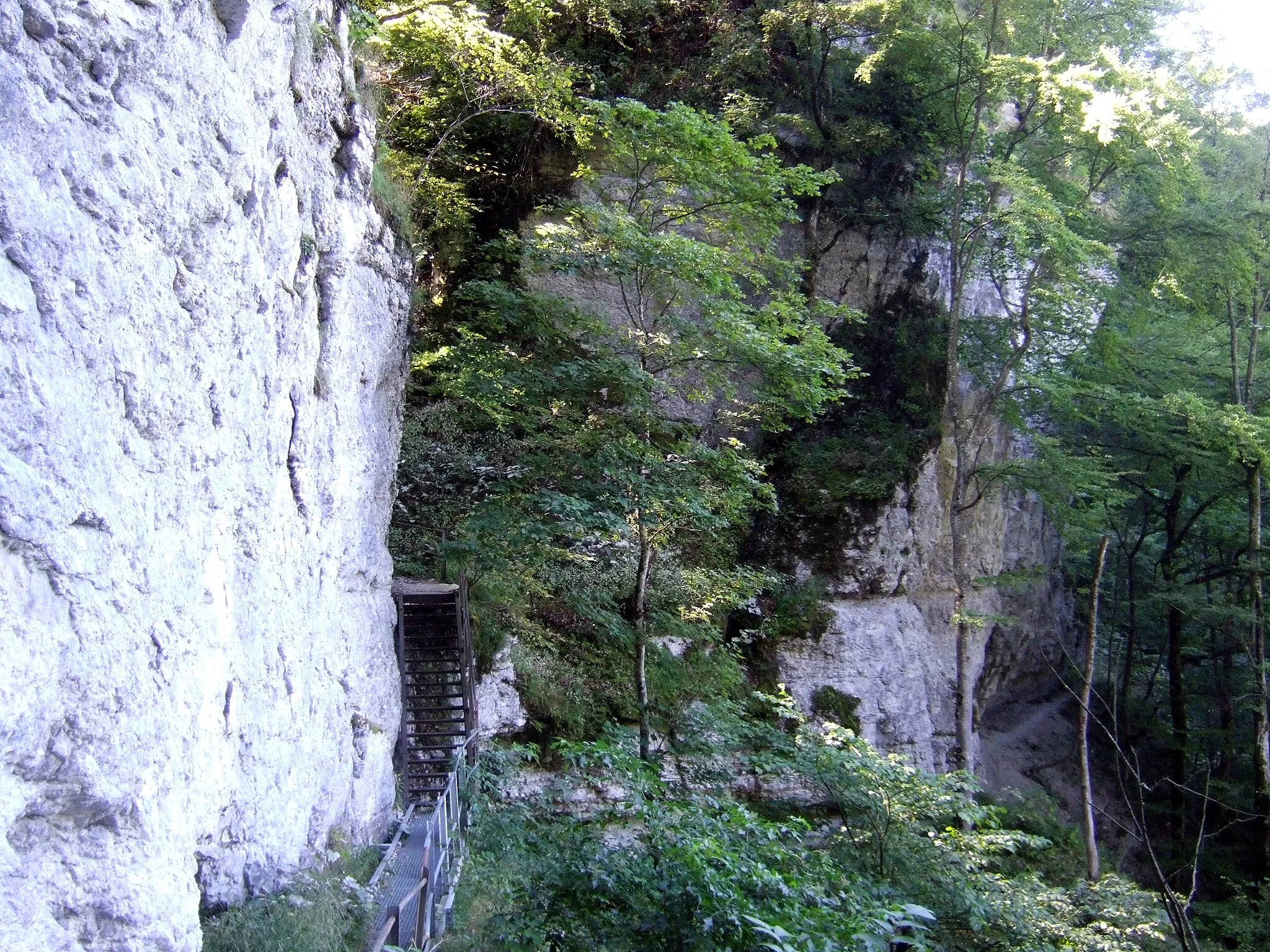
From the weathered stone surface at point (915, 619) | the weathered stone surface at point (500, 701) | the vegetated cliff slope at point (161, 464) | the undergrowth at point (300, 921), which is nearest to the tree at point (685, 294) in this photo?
the weathered stone surface at point (500, 701)

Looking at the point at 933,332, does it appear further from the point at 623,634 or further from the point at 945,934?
the point at 945,934

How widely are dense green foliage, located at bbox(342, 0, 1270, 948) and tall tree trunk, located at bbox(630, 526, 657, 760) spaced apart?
0.27 ft

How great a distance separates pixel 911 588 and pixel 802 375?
8.24 m

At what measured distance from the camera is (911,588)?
17922mm

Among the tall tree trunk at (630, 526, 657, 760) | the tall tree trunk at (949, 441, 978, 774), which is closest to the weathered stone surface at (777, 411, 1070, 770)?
the tall tree trunk at (949, 441, 978, 774)

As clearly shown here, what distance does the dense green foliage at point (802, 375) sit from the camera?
952 centimetres

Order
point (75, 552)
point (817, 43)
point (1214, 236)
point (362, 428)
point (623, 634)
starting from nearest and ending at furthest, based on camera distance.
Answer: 1. point (75, 552)
2. point (362, 428)
3. point (623, 634)
4. point (1214, 236)
5. point (817, 43)

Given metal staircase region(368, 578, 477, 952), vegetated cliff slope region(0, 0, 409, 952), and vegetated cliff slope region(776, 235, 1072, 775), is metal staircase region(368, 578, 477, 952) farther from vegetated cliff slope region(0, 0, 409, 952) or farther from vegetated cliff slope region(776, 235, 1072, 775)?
vegetated cliff slope region(776, 235, 1072, 775)

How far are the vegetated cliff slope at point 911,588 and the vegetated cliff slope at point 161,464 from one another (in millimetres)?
11328

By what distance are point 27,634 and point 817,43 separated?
17.7 m

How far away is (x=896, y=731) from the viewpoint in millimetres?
16641

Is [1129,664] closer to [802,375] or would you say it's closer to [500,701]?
[802,375]

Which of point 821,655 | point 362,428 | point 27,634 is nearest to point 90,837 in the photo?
point 27,634

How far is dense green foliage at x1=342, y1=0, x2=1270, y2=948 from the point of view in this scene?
9.52 m
